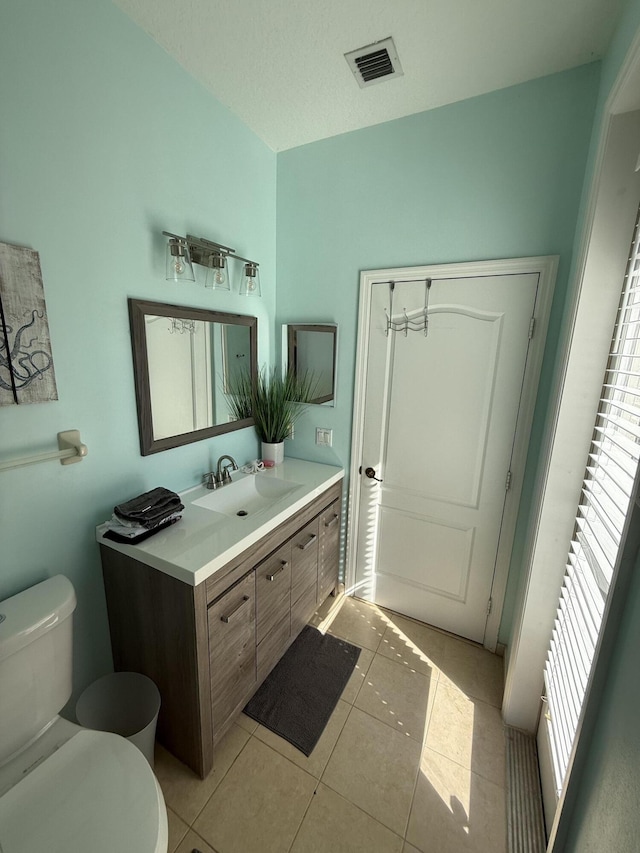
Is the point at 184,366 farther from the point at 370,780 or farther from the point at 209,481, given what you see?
the point at 370,780

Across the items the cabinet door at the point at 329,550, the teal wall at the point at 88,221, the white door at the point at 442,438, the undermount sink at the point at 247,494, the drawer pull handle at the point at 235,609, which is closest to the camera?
the teal wall at the point at 88,221

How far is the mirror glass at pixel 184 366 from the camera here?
1443 millimetres

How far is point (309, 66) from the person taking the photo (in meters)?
1.41

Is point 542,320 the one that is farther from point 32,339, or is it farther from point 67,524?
point 67,524

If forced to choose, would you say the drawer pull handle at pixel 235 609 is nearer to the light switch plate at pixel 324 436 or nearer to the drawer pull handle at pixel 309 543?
the drawer pull handle at pixel 309 543

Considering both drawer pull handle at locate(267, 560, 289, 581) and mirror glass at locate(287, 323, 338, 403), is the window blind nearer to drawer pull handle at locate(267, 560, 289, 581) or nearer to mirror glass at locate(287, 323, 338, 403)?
drawer pull handle at locate(267, 560, 289, 581)

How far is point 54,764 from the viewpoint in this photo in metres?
0.96

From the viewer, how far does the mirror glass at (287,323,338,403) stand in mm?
2043

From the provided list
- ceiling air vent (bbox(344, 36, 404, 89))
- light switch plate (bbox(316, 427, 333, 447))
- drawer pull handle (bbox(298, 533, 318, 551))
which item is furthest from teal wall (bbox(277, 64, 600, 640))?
drawer pull handle (bbox(298, 533, 318, 551))

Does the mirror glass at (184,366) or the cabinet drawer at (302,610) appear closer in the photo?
the mirror glass at (184,366)

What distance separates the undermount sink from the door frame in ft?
1.61

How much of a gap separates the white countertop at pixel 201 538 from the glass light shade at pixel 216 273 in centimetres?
103

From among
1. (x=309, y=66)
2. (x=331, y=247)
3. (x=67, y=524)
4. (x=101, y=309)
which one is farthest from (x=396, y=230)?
(x=67, y=524)

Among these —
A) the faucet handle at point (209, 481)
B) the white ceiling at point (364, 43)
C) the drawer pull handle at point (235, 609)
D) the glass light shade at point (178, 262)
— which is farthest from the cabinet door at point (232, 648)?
the white ceiling at point (364, 43)
